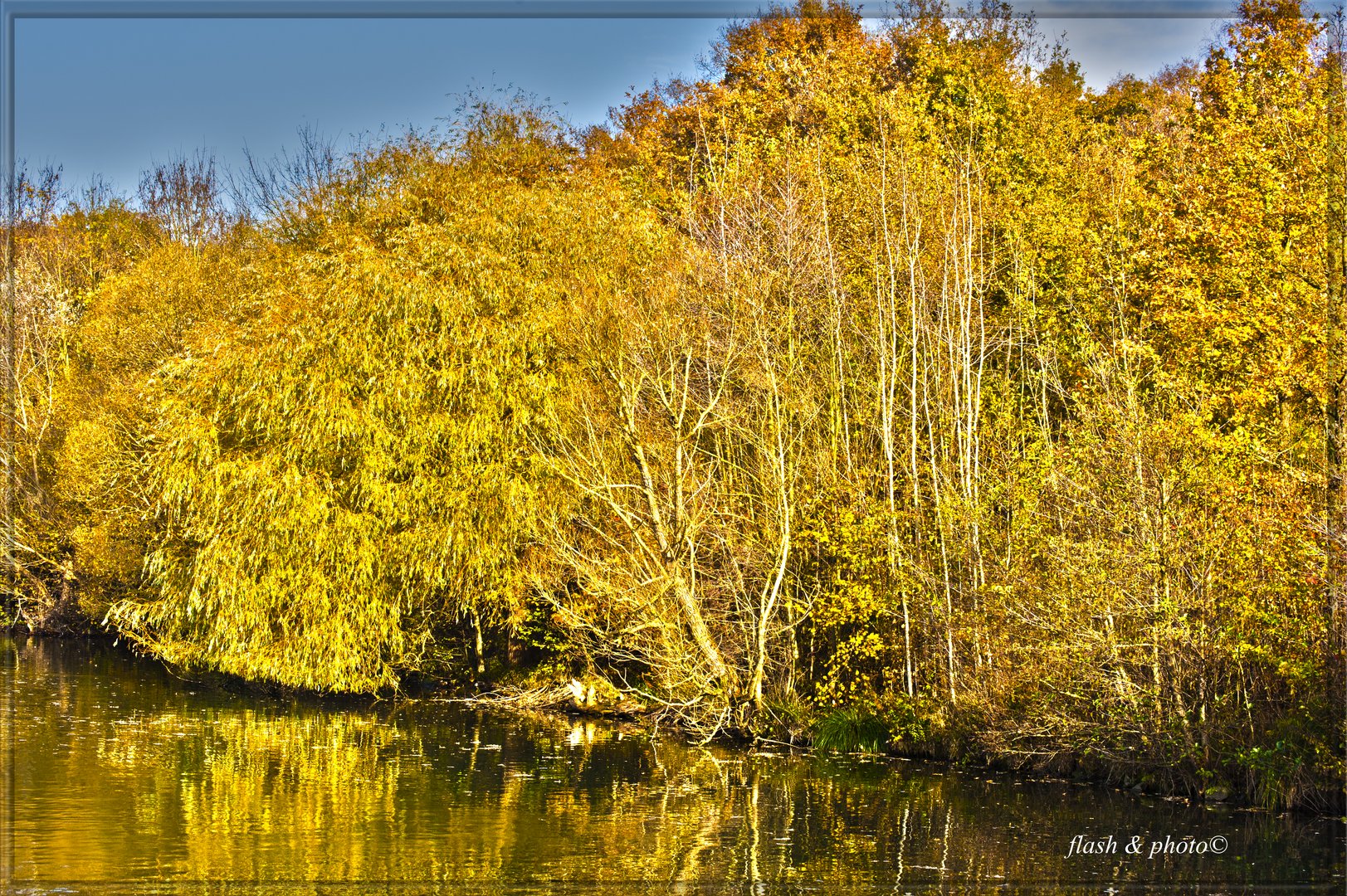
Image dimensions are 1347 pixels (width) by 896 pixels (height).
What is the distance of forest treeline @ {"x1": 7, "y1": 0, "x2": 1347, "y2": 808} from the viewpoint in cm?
1562

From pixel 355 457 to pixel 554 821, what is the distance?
9717mm

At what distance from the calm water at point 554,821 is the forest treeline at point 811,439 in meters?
1.10

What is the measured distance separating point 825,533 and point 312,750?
8.14 meters

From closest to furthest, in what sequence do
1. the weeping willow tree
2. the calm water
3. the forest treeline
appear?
1. the calm water
2. the forest treeline
3. the weeping willow tree

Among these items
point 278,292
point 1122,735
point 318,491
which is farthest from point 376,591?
point 1122,735

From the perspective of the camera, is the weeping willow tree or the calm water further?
the weeping willow tree

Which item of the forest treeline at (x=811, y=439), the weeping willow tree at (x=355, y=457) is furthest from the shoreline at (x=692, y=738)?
the weeping willow tree at (x=355, y=457)

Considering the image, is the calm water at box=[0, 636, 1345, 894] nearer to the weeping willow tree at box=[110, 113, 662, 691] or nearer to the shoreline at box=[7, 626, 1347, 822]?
the shoreline at box=[7, 626, 1347, 822]

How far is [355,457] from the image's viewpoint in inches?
897

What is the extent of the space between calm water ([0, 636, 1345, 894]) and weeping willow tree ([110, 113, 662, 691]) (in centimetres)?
206

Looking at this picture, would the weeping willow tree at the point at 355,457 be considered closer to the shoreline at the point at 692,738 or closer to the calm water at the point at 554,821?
the shoreline at the point at 692,738

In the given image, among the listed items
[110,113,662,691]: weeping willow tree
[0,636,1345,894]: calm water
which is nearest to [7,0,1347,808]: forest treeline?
[110,113,662,691]: weeping willow tree

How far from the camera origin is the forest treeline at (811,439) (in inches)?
615

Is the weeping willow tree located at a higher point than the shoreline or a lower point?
higher
